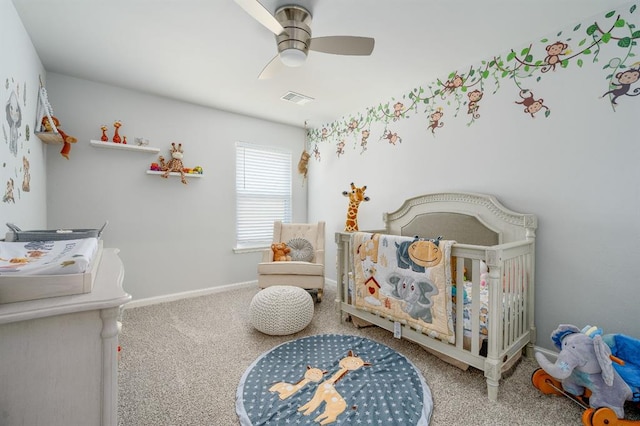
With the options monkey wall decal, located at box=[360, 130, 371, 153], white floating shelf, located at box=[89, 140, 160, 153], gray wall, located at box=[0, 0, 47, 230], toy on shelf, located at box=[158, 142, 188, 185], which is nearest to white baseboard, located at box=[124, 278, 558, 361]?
gray wall, located at box=[0, 0, 47, 230]

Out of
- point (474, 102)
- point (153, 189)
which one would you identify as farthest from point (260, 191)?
point (474, 102)

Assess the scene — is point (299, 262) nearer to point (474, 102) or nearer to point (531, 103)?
point (474, 102)

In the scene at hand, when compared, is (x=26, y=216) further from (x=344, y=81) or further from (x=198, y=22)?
(x=344, y=81)

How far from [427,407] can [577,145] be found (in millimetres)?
1911

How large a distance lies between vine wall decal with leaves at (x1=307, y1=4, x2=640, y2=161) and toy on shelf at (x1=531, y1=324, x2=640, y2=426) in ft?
4.62

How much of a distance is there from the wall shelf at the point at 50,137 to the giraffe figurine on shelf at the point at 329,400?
272cm

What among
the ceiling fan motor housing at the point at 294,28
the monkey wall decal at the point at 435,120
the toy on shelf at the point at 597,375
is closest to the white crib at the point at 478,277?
the toy on shelf at the point at 597,375

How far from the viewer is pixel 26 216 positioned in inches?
75.5

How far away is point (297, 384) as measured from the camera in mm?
1616

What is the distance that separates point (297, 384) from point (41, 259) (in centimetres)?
138

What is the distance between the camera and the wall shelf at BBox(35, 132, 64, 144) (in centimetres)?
213

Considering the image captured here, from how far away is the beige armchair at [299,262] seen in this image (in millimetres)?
2932

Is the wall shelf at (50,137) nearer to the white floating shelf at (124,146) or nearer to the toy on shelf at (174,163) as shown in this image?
the white floating shelf at (124,146)

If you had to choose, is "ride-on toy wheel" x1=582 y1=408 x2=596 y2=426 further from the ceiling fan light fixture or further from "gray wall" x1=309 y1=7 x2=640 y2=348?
the ceiling fan light fixture
